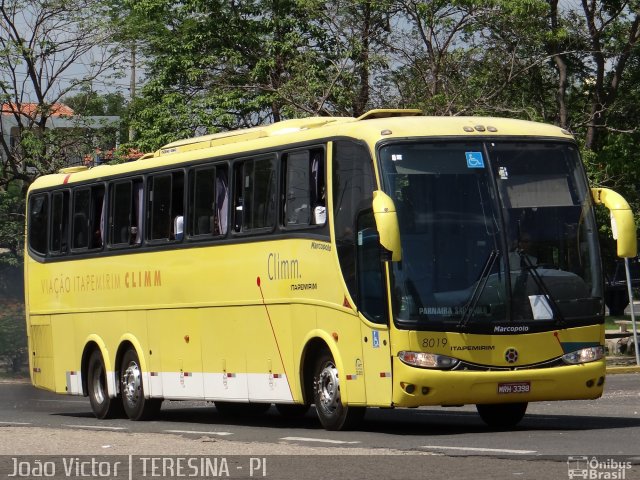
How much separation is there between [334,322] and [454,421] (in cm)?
281

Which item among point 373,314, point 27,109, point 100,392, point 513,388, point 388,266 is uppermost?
point 27,109

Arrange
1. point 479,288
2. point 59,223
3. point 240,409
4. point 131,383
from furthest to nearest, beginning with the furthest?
point 59,223
point 240,409
point 131,383
point 479,288

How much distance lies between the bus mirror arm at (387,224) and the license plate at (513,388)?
5.68ft

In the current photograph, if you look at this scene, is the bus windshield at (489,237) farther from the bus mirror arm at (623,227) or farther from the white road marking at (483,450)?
the white road marking at (483,450)

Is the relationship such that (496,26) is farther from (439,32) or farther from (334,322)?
(334,322)

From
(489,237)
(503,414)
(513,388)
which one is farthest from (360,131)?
(503,414)

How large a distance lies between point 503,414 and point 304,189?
324 cm

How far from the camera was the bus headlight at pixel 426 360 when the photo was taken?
1461cm

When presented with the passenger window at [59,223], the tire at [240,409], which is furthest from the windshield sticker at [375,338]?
the passenger window at [59,223]

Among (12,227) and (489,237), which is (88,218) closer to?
(489,237)

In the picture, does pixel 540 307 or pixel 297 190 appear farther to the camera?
pixel 297 190

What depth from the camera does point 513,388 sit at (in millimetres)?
14820

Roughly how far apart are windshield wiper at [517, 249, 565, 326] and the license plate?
0.72 m

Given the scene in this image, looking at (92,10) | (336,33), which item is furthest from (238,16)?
(336,33)
